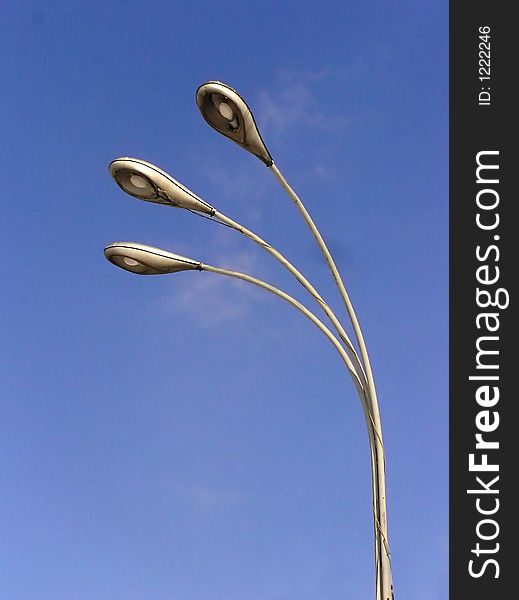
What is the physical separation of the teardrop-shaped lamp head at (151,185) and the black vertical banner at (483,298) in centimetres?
260

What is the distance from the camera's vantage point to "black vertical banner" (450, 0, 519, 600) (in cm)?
793

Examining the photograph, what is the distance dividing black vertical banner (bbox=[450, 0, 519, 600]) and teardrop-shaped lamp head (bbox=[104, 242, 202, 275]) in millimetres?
2582

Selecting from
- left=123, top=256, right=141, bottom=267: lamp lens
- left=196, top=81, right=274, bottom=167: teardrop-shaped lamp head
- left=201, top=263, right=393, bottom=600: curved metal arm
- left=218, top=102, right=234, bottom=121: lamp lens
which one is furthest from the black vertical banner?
left=123, top=256, right=141, bottom=267: lamp lens

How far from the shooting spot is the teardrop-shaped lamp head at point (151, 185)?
821 centimetres

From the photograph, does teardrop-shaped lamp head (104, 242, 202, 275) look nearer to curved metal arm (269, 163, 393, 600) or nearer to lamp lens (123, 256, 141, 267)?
lamp lens (123, 256, 141, 267)

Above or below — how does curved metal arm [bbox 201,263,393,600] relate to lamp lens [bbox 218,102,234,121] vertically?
below

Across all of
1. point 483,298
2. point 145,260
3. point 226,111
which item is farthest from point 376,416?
point 226,111

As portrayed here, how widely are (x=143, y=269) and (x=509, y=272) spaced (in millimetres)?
3485

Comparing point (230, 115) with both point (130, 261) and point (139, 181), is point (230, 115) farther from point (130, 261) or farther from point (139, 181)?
point (130, 261)

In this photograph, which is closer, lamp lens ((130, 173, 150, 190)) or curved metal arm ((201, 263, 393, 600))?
curved metal arm ((201, 263, 393, 600))

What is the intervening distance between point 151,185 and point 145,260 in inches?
27.1

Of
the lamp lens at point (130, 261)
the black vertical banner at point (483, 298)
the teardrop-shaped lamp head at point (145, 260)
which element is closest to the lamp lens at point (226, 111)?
the teardrop-shaped lamp head at point (145, 260)

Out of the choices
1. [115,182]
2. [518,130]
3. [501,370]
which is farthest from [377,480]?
[518,130]

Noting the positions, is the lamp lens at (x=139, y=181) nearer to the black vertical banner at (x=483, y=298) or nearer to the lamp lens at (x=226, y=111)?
the lamp lens at (x=226, y=111)
